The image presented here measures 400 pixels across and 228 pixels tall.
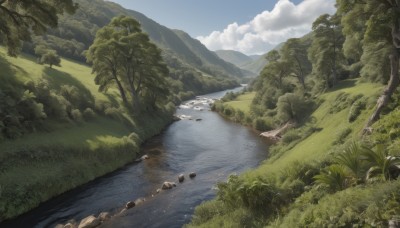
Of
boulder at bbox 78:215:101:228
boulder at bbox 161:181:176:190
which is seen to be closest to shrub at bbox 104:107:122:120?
boulder at bbox 161:181:176:190

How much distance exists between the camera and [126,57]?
55.5 meters

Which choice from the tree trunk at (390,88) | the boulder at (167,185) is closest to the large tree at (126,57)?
the boulder at (167,185)

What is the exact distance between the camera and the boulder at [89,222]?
23.5 m

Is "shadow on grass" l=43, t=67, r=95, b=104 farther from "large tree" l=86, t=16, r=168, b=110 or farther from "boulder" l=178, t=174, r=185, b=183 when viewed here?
"boulder" l=178, t=174, r=185, b=183

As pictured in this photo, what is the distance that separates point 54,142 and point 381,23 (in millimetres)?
32530

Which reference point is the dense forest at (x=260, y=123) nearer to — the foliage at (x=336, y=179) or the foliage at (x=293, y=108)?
the foliage at (x=336, y=179)

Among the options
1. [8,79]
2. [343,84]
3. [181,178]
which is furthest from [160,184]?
[343,84]

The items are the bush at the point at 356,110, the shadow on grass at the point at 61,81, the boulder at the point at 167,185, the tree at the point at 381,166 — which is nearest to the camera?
the tree at the point at 381,166

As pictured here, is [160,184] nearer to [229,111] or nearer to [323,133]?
[323,133]

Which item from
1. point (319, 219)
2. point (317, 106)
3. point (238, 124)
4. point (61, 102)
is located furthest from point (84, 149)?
point (238, 124)

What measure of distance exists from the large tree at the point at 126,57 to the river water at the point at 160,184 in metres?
12.0

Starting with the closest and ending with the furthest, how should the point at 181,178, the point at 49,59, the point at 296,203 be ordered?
the point at 296,203
the point at 181,178
the point at 49,59

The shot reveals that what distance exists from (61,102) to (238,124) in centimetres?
4447

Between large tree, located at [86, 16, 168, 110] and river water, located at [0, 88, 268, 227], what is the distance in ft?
39.3
